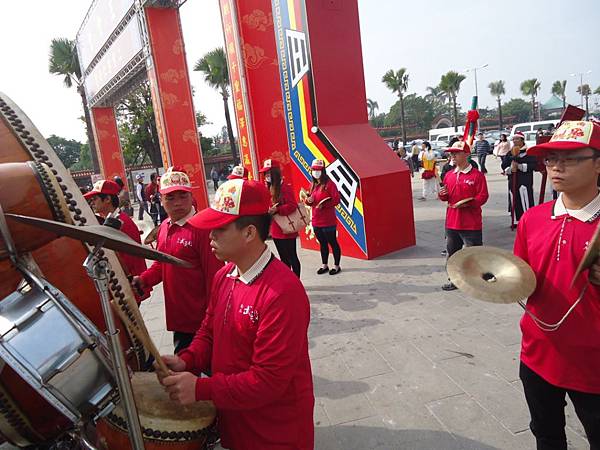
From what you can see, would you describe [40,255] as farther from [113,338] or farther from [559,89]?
[559,89]

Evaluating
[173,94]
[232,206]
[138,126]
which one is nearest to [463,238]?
[232,206]

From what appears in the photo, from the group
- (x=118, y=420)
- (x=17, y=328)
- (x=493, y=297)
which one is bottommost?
(x=118, y=420)

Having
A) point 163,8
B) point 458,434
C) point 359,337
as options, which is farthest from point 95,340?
point 163,8

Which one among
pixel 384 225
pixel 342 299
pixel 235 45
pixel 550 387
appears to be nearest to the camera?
pixel 550 387

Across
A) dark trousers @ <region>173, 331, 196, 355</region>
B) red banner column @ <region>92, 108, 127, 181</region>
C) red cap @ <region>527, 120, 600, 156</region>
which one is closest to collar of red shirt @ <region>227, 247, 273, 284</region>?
red cap @ <region>527, 120, 600, 156</region>

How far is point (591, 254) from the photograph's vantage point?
150 cm

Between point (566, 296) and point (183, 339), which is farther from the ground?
point (566, 296)

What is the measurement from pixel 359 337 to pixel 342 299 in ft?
3.64

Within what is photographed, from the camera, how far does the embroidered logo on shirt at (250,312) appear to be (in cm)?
152

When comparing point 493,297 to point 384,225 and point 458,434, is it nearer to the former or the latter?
point 458,434

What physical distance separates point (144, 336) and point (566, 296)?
1.71m

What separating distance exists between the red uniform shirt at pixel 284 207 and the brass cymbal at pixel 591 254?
363cm

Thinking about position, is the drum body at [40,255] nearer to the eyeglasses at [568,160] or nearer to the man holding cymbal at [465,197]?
the eyeglasses at [568,160]

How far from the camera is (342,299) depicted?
497 cm
